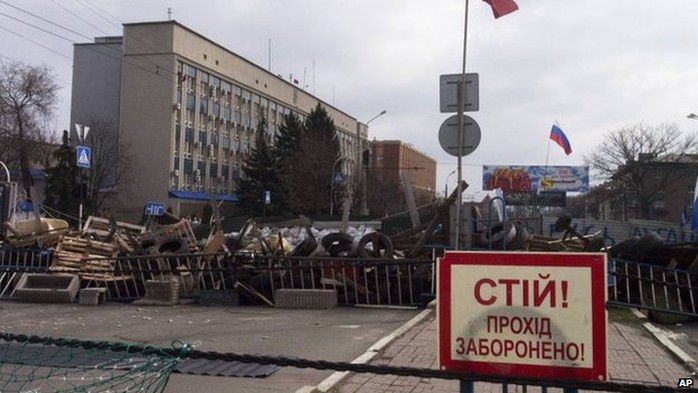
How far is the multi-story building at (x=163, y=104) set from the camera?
69.8 meters

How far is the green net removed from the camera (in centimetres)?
373

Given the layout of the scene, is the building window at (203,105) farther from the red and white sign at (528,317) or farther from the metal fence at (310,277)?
the red and white sign at (528,317)

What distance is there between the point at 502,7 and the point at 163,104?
61103 mm

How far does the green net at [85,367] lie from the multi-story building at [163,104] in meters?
64.4

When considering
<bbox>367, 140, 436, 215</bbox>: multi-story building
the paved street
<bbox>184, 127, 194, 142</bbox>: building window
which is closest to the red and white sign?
the paved street

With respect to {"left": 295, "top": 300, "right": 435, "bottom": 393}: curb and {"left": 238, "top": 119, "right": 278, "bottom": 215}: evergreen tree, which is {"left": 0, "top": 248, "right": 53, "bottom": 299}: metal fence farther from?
{"left": 238, "top": 119, "right": 278, "bottom": 215}: evergreen tree

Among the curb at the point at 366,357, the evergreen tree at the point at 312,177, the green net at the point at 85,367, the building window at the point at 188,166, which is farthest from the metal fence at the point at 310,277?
the building window at the point at 188,166

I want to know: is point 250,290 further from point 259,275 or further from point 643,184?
point 643,184

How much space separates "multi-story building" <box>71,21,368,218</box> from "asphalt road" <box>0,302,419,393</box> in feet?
185

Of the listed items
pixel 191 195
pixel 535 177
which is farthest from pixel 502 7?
pixel 191 195

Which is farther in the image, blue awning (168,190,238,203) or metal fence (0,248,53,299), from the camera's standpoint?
blue awning (168,190,238,203)

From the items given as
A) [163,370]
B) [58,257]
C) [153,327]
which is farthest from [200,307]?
[163,370]

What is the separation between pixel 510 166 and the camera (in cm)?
7006

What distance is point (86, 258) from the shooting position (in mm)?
16844
